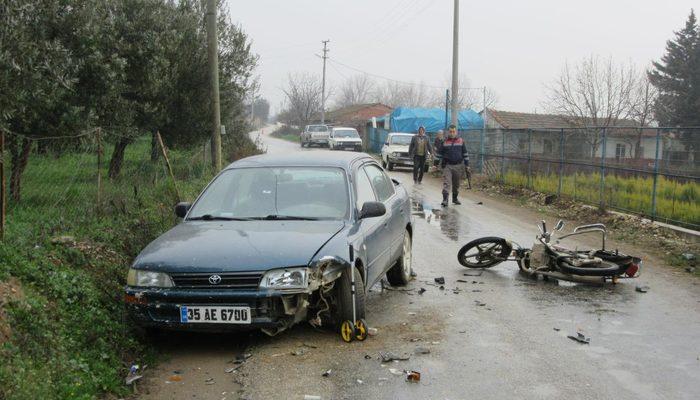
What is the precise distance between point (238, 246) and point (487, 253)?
450 centimetres

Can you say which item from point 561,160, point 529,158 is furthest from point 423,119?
point 561,160

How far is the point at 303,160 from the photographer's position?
7.22m

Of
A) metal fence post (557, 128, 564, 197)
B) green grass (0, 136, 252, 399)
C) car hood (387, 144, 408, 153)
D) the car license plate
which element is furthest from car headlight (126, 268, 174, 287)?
car hood (387, 144, 408, 153)

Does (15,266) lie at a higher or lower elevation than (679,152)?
lower

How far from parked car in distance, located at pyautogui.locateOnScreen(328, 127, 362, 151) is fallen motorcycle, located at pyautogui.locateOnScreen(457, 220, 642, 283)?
35.6 m

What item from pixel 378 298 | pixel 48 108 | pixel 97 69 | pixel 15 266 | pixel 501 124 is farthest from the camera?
pixel 501 124

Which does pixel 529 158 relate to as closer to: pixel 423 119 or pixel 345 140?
pixel 423 119

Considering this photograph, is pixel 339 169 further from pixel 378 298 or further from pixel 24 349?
pixel 24 349

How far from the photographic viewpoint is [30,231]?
7.18 m

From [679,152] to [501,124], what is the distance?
34.5m

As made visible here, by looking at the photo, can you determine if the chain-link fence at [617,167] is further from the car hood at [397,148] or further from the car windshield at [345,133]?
the car windshield at [345,133]

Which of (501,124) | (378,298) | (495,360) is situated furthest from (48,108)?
(501,124)

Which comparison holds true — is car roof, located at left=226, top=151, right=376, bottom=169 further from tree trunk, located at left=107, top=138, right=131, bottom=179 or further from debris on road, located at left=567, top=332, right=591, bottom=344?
tree trunk, located at left=107, top=138, right=131, bottom=179

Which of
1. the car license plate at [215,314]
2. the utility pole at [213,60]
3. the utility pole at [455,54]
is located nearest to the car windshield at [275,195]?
the car license plate at [215,314]
